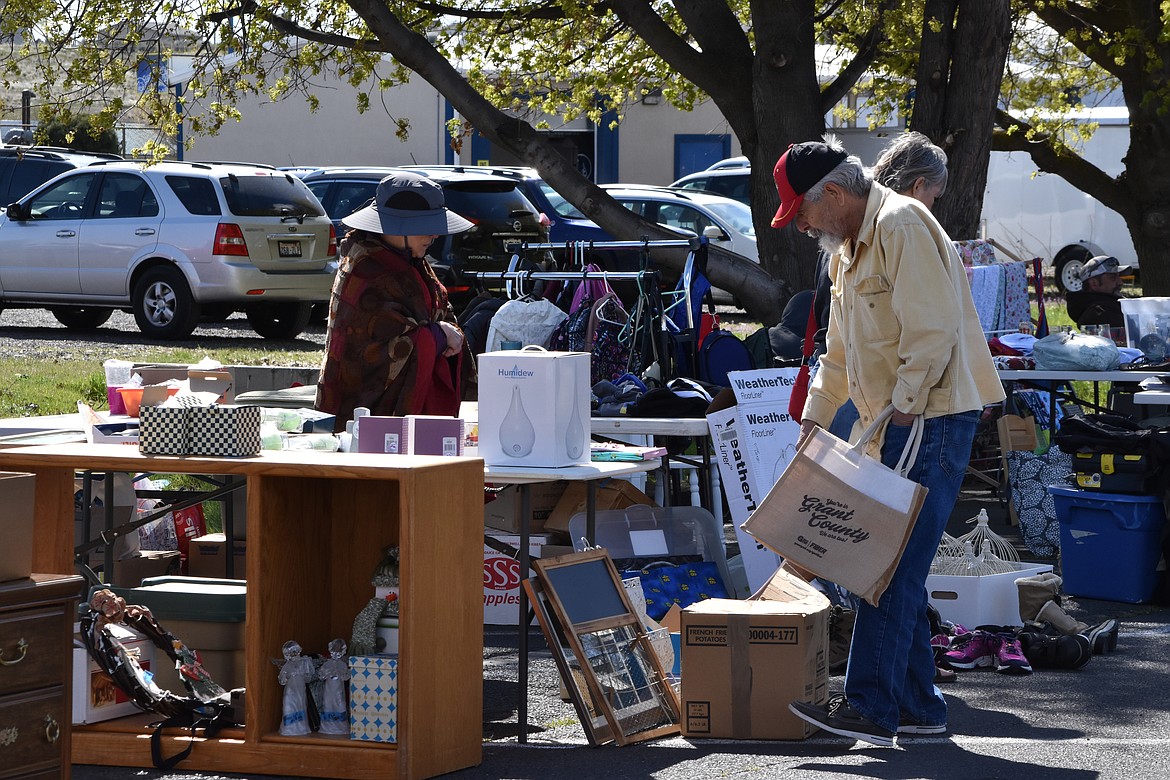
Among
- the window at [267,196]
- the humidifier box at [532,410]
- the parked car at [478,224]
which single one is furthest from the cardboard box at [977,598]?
the window at [267,196]

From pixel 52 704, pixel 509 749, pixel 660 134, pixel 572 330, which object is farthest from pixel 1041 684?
pixel 660 134

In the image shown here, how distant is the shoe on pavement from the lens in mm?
5891

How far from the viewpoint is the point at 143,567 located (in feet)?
22.6

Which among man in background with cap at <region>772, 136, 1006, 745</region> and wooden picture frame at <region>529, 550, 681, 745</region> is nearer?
man in background with cap at <region>772, 136, 1006, 745</region>

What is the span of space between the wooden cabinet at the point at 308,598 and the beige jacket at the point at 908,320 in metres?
1.24

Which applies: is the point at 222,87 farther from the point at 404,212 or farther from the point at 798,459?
the point at 798,459

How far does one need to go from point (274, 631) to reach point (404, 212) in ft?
6.91

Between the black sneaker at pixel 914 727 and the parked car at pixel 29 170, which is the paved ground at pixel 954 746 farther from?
the parked car at pixel 29 170

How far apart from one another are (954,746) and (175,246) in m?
12.0

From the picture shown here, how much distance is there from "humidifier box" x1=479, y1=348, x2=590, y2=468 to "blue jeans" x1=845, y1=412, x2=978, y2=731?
1010mm

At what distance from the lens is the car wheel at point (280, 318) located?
16.1m

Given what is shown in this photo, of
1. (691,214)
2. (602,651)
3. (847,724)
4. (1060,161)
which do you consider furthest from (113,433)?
(691,214)

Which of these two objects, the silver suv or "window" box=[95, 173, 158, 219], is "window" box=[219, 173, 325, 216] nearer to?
the silver suv

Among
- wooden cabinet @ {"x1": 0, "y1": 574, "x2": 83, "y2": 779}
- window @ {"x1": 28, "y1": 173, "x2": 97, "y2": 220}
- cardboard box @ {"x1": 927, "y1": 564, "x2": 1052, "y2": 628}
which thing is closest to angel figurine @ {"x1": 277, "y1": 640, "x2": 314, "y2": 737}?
wooden cabinet @ {"x1": 0, "y1": 574, "x2": 83, "y2": 779}
